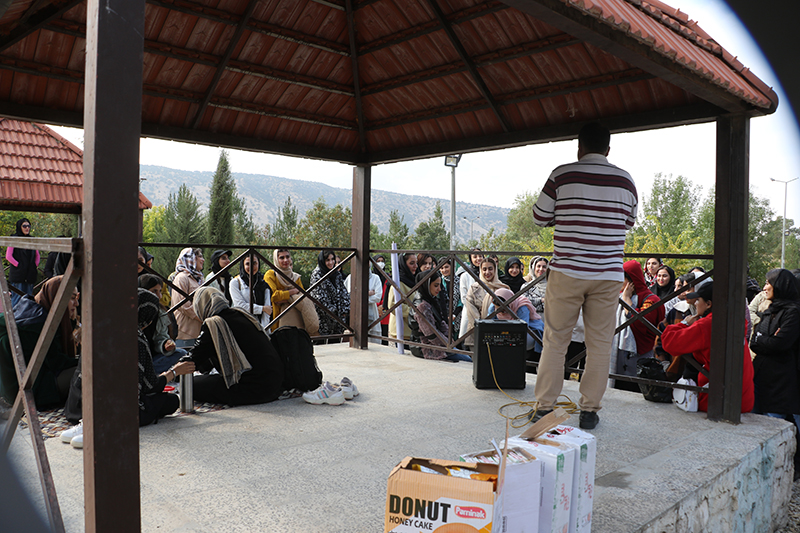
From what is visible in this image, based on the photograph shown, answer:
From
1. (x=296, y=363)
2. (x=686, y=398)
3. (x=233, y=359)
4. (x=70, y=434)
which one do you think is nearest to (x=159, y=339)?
(x=233, y=359)

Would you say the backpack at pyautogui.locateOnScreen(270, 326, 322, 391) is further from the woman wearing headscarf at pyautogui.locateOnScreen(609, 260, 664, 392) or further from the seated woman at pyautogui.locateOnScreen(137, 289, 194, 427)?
the woman wearing headscarf at pyautogui.locateOnScreen(609, 260, 664, 392)

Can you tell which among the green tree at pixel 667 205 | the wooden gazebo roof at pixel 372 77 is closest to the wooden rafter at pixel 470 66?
the wooden gazebo roof at pixel 372 77

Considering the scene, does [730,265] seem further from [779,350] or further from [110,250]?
[110,250]

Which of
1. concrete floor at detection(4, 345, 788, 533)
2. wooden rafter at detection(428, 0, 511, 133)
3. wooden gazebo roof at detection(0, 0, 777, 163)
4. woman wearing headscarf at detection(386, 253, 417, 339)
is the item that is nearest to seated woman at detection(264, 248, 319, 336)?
woman wearing headscarf at detection(386, 253, 417, 339)

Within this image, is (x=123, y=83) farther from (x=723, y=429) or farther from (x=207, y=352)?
(x=723, y=429)

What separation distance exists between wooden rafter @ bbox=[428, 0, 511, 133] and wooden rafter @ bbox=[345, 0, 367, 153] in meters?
0.96

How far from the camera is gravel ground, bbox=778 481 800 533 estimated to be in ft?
14.6

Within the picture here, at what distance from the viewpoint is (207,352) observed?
174 inches

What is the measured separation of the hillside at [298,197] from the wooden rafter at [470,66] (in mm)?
131562

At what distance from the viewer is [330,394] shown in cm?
447

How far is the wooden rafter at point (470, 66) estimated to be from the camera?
4973 mm

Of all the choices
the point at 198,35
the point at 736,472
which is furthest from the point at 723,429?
the point at 198,35

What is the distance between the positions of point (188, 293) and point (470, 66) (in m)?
3.93

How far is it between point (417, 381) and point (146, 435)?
99.4 inches
